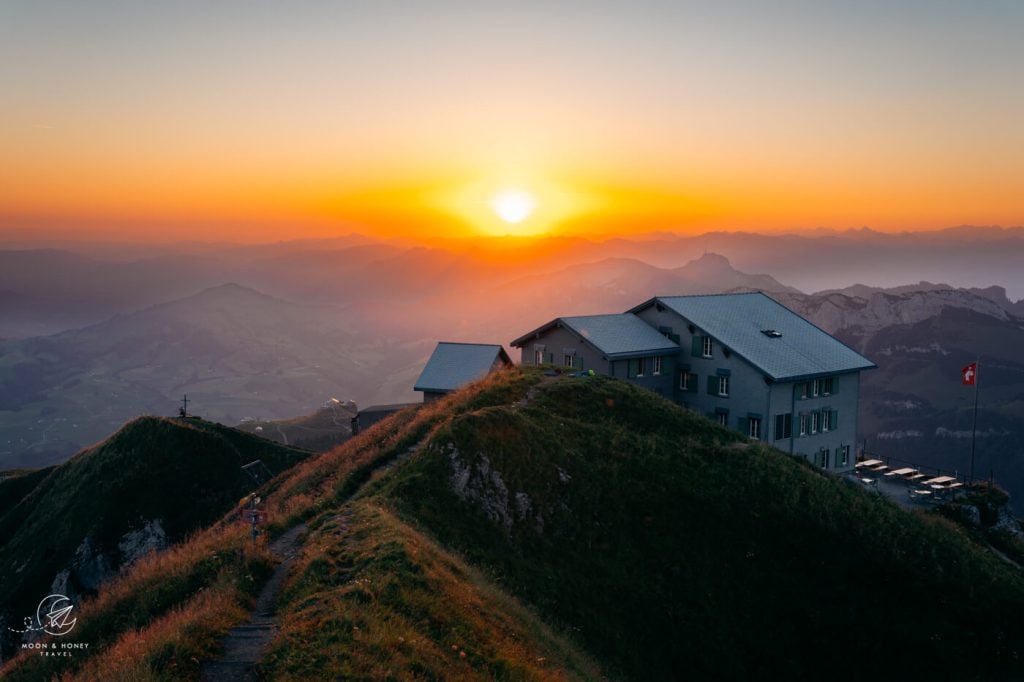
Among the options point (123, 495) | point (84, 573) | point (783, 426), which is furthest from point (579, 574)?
point (123, 495)

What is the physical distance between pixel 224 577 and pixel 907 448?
206m

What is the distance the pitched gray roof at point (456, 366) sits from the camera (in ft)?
206

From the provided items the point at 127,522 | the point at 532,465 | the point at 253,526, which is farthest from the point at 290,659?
the point at 127,522

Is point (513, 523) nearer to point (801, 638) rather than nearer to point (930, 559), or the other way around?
point (801, 638)

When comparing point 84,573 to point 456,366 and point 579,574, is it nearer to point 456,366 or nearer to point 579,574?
point 456,366

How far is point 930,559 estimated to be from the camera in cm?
3591

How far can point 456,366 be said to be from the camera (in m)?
65.5

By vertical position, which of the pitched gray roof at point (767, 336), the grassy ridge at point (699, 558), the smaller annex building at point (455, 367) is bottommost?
the grassy ridge at point (699, 558)

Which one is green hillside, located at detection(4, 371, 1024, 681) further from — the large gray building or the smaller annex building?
the smaller annex building

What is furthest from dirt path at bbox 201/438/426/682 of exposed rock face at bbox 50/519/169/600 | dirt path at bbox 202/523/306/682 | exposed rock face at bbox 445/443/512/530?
exposed rock face at bbox 50/519/169/600

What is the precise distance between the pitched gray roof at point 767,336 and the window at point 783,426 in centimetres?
368

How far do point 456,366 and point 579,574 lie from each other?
3748cm

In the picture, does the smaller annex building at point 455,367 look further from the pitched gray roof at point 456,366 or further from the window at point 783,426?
the window at point 783,426

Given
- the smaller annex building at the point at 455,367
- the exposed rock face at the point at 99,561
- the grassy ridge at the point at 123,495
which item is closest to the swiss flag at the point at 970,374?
the smaller annex building at the point at 455,367
